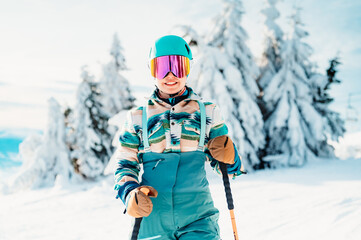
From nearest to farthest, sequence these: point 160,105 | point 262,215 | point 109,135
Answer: point 160,105 → point 262,215 → point 109,135

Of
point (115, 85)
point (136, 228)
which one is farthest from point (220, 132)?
point (115, 85)

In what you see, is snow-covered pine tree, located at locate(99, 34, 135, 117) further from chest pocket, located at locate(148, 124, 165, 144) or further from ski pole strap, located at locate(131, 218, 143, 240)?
ski pole strap, located at locate(131, 218, 143, 240)

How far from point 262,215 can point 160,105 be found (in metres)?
3.99

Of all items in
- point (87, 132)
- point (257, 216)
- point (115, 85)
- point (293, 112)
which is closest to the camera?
point (257, 216)

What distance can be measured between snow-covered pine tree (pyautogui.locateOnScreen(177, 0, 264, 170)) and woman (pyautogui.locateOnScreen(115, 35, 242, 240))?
931 centimetres

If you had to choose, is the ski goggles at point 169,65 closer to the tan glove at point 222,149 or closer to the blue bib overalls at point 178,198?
the blue bib overalls at point 178,198

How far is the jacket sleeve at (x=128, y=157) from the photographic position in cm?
187

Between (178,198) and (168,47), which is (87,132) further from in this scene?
(178,198)

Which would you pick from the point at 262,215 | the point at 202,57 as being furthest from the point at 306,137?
the point at 262,215

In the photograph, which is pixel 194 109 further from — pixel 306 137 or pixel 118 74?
pixel 118 74

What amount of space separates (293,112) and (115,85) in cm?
1265

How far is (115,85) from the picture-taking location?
787 inches

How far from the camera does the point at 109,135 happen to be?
1798cm

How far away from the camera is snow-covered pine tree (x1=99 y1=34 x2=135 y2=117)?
19.6m
